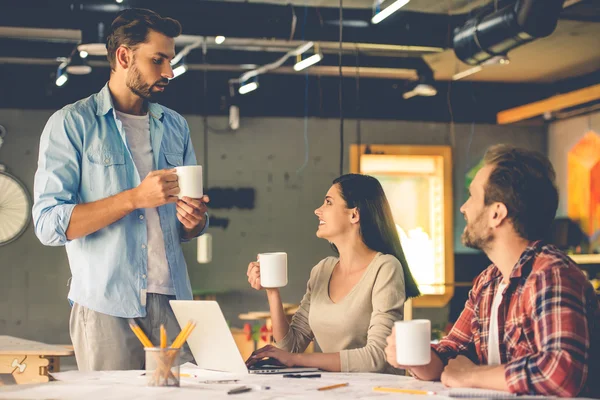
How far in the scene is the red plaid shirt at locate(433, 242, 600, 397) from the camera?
1729mm

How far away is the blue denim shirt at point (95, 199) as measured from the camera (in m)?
2.36

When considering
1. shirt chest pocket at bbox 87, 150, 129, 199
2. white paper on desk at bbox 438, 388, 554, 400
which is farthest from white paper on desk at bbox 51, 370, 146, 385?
white paper on desk at bbox 438, 388, 554, 400

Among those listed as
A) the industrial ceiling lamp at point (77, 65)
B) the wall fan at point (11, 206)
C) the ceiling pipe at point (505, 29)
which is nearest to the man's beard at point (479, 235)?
the ceiling pipe at point (505, 29)

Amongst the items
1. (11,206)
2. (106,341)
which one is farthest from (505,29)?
(11,206)

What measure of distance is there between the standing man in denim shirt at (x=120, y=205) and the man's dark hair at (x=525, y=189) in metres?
0.89

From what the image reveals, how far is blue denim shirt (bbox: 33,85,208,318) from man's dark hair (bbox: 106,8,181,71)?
0.54ft

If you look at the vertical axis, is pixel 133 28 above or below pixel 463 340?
above

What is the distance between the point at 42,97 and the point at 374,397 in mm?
8597

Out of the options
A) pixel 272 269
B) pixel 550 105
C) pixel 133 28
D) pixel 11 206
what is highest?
pixel 550 105

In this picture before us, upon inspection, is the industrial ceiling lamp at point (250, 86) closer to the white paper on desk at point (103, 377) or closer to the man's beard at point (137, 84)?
the man's beard at point (137, 84)

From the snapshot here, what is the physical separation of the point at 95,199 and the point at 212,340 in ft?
2.08

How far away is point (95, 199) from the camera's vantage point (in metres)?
2.44

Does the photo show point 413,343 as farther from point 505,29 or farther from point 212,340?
point 505,29

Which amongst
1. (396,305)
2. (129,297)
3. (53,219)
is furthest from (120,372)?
(396,305)
